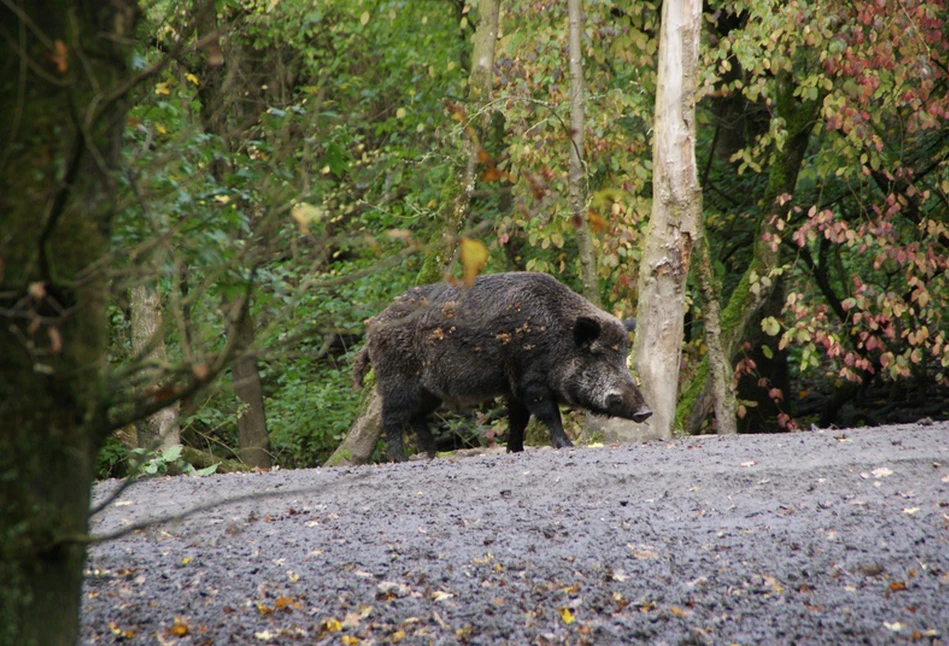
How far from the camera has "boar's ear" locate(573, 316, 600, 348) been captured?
9.44 meters

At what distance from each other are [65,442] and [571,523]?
3401 mm

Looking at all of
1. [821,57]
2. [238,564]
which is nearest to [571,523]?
[238,564]

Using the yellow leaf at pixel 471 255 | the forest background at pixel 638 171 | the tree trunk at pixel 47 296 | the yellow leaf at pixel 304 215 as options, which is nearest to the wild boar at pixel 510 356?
the forest background at pixel 638 171

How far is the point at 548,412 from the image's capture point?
374 inches

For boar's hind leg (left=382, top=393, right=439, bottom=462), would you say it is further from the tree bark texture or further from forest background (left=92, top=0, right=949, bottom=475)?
the tree bark texture

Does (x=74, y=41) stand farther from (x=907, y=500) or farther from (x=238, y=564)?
(x=907, y=500)

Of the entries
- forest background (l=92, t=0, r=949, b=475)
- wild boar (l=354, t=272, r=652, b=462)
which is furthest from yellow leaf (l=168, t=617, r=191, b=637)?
wild boar (l=354, t=272, r=652, b=462)

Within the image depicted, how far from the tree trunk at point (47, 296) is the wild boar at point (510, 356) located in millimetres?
6450

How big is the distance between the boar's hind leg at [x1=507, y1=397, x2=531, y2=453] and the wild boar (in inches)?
9.0

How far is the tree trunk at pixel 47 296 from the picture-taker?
109 inches

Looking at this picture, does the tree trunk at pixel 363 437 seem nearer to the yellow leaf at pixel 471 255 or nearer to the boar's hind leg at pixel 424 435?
the boar's hind leg at pixel 424 435

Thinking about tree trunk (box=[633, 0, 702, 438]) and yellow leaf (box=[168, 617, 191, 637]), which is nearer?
yellow leaf (box=[168, 617, 191, 637])

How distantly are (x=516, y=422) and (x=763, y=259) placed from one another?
400 centimetres

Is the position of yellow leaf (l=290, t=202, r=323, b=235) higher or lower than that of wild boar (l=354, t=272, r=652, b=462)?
higher
